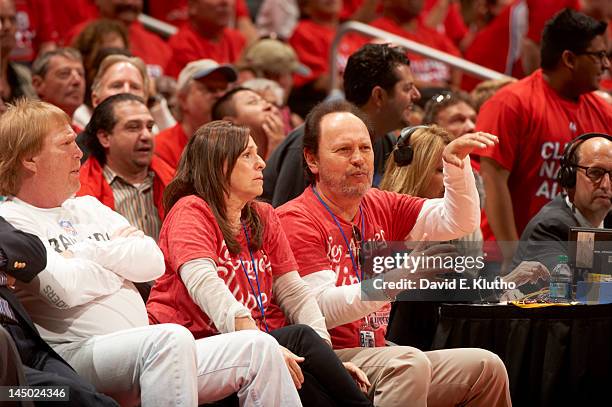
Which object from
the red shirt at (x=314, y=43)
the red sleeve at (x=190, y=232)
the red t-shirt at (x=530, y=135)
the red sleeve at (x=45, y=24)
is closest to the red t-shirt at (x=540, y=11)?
the red shirt at (x=314, y=43)

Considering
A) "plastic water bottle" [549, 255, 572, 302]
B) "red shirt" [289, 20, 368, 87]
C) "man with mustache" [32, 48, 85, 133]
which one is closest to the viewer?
"plastic water bottle" [549, 255, 572, 302]

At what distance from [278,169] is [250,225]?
3.68ft

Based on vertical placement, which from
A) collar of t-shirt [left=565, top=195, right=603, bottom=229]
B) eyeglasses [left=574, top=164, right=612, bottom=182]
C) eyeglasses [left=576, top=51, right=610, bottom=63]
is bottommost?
collar of t-shirt [left=565, top=195, right=603, bottom=229]

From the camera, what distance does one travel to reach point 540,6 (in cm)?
780

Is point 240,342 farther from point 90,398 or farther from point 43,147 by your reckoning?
point 43,147

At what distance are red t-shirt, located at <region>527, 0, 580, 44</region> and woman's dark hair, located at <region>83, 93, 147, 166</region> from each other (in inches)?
147

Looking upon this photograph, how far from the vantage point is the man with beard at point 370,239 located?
3.74 meters

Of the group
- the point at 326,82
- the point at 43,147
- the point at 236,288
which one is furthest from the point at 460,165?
the point at 326,82

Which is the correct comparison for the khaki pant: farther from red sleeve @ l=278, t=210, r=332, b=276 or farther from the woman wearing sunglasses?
red sleeve @ l=278, t=210, r=332, b=276

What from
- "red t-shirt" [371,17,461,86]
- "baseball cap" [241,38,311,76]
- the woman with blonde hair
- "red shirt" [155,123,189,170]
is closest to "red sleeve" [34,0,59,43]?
"baseball cap" [241,38,311,76]

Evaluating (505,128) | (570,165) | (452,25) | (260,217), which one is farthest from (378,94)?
(452,25)

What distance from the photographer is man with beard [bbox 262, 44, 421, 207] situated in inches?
196

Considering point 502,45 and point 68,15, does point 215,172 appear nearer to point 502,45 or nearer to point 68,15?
point 68,15

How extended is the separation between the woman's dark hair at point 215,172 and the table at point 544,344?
2.62ft
